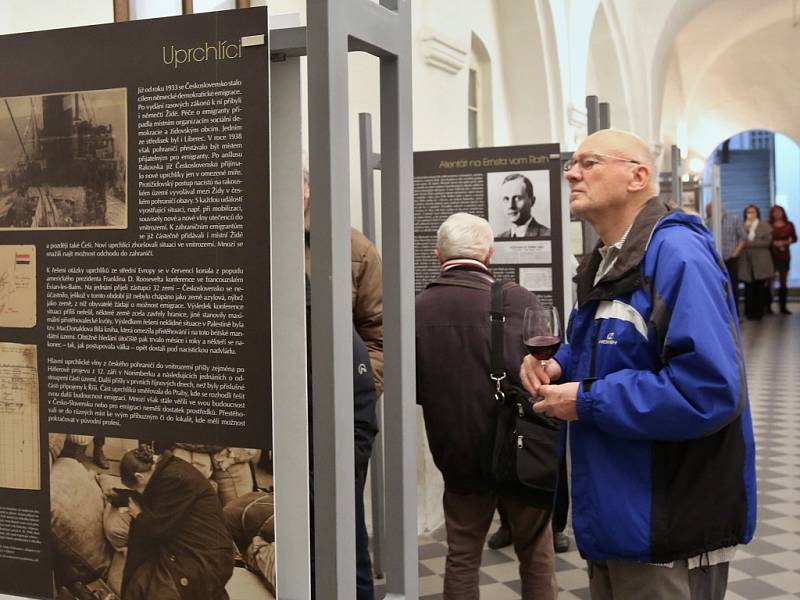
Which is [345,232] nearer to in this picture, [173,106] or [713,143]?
[173,106]

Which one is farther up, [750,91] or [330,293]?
[750,91]

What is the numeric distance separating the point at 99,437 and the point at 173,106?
0.65 meters

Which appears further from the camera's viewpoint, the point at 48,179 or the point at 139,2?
the point at 139,2

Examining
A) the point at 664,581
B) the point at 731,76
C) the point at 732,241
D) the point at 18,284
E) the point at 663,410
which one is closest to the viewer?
the point at 18,284

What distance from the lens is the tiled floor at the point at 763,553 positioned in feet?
17.3

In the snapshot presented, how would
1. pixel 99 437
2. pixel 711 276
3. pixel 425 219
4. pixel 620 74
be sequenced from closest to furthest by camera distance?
pixel 99 437
pixel 711 276
pixel 425 219
pixel 620 74

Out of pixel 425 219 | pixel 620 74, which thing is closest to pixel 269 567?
pixel 425 219

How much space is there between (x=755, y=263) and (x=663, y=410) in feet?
62.3

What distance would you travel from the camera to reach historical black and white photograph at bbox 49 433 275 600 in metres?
1.84

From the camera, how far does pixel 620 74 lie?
15.7 meters

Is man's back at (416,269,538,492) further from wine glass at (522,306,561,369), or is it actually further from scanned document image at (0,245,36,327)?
scanned document image at (0,245,36,327)

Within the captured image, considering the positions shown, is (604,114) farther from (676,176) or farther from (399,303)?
(399,303)

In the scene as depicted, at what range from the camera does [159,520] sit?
1898mm

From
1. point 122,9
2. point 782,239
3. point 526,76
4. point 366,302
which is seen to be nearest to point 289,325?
point 122,9
